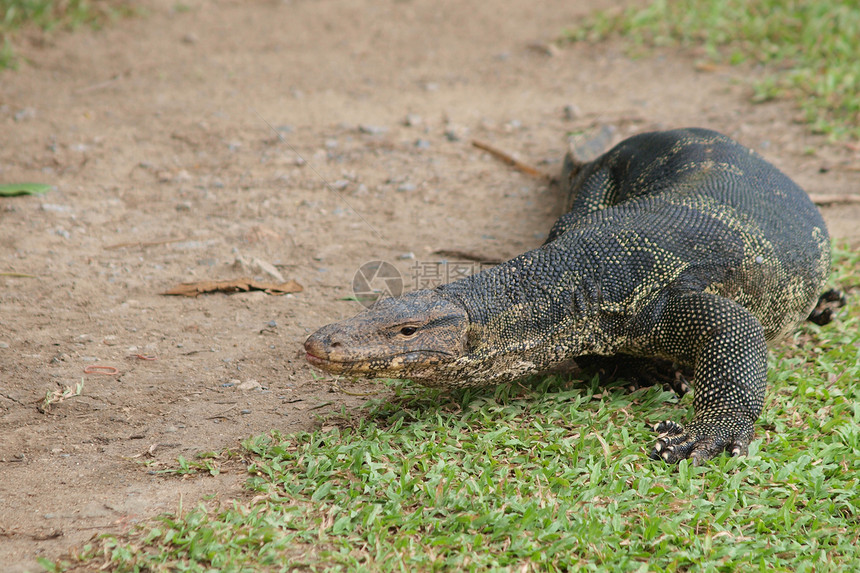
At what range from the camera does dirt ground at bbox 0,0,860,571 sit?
3.71 meters

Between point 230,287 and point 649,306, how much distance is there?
108 inches

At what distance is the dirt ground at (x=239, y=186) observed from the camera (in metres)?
3.71

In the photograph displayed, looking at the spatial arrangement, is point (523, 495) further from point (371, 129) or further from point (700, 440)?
point (371, 129)

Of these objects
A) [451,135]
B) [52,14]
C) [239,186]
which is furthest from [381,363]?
[52,14]

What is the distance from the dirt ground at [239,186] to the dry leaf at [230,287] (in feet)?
0.21

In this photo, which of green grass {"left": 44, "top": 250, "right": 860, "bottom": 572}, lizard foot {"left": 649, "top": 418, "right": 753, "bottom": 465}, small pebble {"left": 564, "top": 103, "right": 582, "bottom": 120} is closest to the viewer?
green grass {"left": 44, "top": 250, "right": 860, "bottom": 572}

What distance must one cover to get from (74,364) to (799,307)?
166 inches

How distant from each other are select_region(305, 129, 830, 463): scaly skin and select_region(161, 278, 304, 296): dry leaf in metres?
1.57

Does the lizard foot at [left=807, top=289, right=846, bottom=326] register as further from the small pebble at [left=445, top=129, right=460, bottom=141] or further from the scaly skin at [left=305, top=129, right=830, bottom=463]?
the small pebble at [left=445, top=129, right=460, bottom=141]

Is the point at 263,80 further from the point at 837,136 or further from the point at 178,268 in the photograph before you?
the point at 837,136

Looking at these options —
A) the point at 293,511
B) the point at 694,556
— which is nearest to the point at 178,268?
the point at 293,511

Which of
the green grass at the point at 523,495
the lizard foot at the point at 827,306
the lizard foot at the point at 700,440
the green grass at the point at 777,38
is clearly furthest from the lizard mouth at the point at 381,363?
the green grass at the point at 777,38

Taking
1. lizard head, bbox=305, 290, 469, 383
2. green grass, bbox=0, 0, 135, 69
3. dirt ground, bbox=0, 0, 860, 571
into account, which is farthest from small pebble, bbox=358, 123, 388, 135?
green grass, bbox=0, 0, 135, 69

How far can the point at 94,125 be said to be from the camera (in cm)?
711
